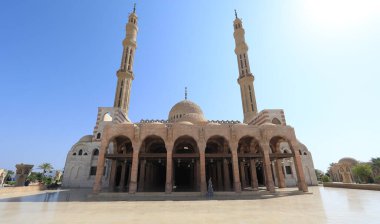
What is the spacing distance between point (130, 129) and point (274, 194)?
1650 centimetres

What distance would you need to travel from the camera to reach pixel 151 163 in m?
30.4

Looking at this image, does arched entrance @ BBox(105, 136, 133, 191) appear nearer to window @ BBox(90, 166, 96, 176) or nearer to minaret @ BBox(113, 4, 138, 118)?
window @ BBox(90, 166, 96, 176)

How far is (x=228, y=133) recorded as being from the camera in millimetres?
22656

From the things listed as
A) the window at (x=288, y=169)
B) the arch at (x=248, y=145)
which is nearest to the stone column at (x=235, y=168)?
the arch at (x=248, y=145)

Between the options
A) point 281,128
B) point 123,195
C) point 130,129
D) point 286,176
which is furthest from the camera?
point 286,176

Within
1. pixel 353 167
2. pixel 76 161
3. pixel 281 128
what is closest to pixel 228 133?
pixel 281 128

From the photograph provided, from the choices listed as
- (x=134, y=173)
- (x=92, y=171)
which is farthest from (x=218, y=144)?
(x=92, y=171)

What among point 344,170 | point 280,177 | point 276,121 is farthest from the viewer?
point 344,170

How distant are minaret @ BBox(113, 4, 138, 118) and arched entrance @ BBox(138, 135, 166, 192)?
35.3 feet

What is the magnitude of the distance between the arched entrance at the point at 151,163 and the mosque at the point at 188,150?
0.37 ft

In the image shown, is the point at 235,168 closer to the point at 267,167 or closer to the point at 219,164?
the point at 267,167

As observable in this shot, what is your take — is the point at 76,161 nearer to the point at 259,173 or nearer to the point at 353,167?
the point at 259,173

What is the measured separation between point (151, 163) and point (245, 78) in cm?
2442

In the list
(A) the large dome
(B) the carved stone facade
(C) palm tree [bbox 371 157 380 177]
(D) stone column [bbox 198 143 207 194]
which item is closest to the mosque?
(A) the large dome
